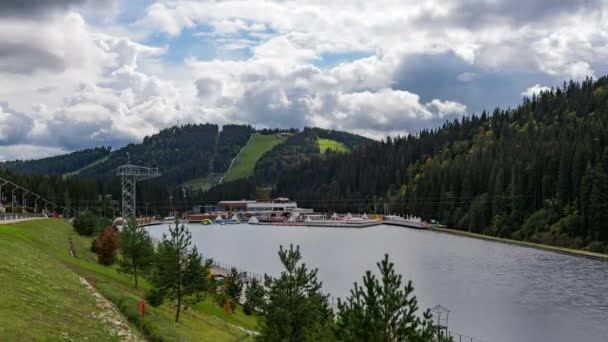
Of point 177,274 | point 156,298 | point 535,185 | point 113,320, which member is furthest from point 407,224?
point 113,320

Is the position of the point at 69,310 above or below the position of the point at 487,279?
above

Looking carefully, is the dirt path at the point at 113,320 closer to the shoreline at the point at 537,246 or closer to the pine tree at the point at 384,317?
the pine tree at the point at 384,317

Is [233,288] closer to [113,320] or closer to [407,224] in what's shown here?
[113,320]

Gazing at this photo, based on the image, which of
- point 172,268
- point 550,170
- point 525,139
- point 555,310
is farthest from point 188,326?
point 525,139

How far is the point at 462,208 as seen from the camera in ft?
505

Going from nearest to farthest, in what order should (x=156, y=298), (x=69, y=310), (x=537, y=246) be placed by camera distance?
(x=69, y=310), (x=156, y=298), (x=537, y=246)

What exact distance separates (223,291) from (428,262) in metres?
38.7

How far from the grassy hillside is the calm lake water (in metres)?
20.3

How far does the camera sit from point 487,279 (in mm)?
69500

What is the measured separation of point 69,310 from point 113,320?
2.50 meters

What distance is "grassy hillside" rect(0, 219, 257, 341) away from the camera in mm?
23281

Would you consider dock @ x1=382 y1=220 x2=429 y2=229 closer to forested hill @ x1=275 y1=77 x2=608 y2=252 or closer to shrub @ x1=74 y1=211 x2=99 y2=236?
forested hill @ x1=275 y1=77 x2=608 y2=252

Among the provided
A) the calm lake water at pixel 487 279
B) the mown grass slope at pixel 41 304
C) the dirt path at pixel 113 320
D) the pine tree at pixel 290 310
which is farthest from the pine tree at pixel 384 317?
the calm lake water at pixel 487 279

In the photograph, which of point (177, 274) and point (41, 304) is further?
point (177, 274)
